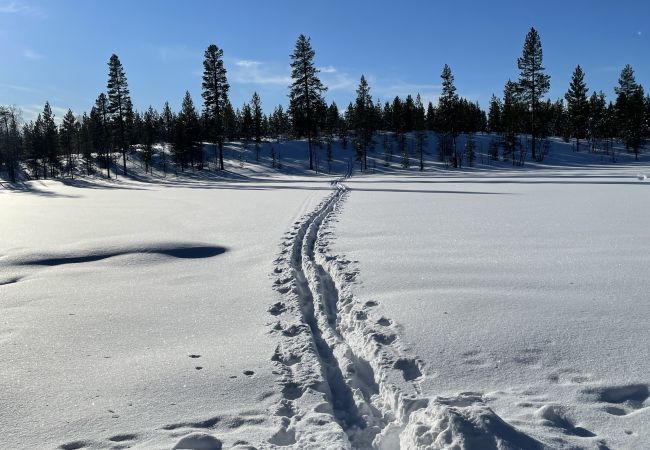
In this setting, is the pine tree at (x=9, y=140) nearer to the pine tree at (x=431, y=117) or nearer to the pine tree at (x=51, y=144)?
the pine tree at (x=51, y=144)

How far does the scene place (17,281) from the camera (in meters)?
7.04

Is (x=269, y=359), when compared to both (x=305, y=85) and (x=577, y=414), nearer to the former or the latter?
(x=577, y=414)

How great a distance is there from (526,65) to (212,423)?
52.8 metres

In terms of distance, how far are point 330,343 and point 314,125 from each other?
135ft

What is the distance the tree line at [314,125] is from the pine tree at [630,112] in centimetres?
14

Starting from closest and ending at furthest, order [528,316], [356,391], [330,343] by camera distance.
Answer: [356,391] → [330,343] → [528,316]

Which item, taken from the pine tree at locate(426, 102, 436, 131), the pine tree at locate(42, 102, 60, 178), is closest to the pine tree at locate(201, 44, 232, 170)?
the pine tree at locate(42, 102, 60, 178)

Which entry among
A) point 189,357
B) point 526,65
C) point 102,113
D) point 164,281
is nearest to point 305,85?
point 526,65

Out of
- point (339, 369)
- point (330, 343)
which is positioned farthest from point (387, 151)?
point (339, 369)

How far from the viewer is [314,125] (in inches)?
1750

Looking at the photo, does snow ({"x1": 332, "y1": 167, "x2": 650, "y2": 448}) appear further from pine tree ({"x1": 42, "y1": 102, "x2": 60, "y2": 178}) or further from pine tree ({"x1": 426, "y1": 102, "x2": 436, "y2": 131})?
pine tree ({"x1": 426, "y1": 102, "x2": 436, "y2": 131})

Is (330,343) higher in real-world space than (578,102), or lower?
lower

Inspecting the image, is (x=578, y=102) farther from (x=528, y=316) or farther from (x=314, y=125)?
(x=528, y=316)

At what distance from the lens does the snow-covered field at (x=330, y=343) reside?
10.2 ft
